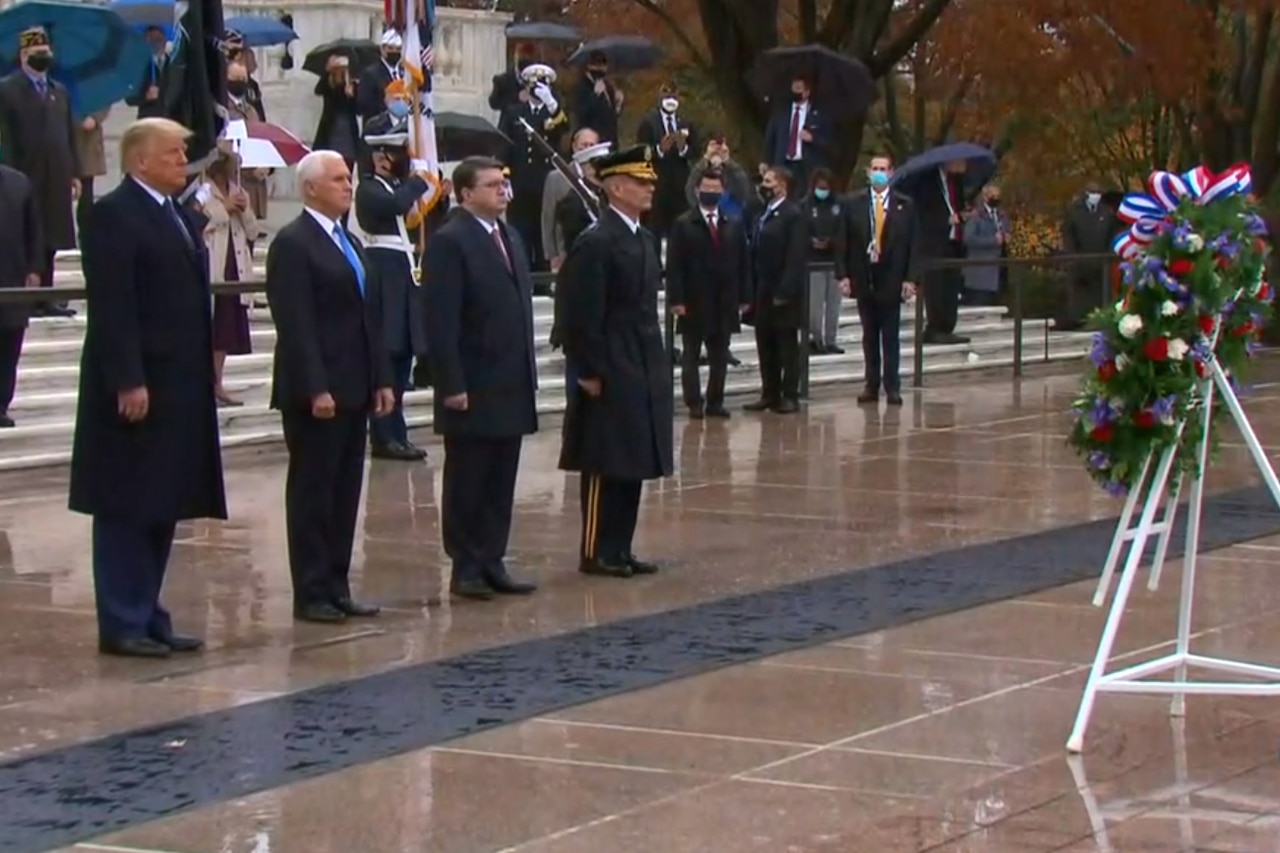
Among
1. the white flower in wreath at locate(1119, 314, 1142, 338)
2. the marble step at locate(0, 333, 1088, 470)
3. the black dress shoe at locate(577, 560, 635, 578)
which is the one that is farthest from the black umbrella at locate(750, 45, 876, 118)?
the white flower in wreath at locate(1119, 314, 1142, 338)

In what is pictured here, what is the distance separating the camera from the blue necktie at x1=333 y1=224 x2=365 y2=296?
10383mm

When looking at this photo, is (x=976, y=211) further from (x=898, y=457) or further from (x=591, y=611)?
(x=591, y=611)

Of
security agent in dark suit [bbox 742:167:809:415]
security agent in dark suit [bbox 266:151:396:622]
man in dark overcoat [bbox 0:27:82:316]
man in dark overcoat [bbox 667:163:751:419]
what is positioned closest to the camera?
security agent in dark suit [bbox 266:151:396:622]

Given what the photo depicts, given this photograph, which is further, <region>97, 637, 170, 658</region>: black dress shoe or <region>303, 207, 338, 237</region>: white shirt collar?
<region>303, 207, 338, 237</region>: white shirt collar

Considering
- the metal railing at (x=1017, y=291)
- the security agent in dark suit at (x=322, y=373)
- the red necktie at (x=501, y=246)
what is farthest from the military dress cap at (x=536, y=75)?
the security agent in dark suit at (x=322, y=373)

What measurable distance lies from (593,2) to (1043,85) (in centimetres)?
592

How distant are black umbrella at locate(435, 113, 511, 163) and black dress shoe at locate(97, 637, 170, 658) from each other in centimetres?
1256

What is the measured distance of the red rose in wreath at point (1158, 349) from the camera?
816cm

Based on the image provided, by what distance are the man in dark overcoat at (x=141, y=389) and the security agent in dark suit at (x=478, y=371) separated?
4.80 feet

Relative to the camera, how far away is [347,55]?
21.7 metres

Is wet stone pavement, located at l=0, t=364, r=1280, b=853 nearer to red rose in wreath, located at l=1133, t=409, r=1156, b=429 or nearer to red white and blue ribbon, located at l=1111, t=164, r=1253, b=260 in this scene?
red rose in wreath, located at l=1133, t=409, r=1156, b=429

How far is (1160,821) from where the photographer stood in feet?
23.8

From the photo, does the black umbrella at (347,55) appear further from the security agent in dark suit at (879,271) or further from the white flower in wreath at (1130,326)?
the white flower in wreath at (1130,326)

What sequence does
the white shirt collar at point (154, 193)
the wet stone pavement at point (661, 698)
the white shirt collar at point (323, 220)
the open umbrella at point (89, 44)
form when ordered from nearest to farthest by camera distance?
the wet stone pavement at point (661, 698) → the white shirt collar at point (154, 193) → the white shirt collar at point (323, 220) → the open umbrella at point (89, 44)
